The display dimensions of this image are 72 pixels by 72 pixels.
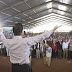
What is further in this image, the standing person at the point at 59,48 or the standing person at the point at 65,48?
the standing person at the point at 59,48

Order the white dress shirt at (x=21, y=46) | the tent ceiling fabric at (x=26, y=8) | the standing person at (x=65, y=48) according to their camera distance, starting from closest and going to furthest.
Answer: the white dress shirt at (x=21, y=46) → the standing person at (x=65, y=48) → the tent ceiling fabric at (x=26, y=8)

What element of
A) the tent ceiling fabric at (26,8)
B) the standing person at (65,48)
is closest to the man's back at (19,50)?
the standing person at (65,48)

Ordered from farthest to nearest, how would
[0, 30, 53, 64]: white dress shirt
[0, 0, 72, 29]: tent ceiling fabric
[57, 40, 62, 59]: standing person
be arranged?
[0, 0, 72, 29]: tent ceiling fabric → [57, 40, 62, 59]: standing person → [0, 30, 53, 64]: white dress shirt

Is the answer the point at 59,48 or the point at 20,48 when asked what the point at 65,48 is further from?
the point at 20,48

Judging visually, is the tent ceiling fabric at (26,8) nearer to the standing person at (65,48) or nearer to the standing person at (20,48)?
the standing person at (65,48)

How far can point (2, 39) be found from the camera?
1.52 meters

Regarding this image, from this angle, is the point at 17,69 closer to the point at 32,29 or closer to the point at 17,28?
the point at 17,28

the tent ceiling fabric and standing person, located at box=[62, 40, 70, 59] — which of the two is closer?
standing person, located at box=[62, 40, 70, 59]

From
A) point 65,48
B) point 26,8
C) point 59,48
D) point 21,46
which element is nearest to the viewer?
point 21,46

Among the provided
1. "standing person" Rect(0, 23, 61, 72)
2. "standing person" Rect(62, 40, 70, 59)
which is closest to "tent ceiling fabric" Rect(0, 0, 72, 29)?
"standing person" Rect(62, 40, 70, 59)

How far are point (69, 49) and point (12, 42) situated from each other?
6.78 meters

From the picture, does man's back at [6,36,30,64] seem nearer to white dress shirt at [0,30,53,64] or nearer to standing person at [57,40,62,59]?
white dress shirt at [0,30,53,64]

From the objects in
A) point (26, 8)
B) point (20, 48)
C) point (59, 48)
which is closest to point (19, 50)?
point (20, 48)

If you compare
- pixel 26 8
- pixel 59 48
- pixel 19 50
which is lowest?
pixel 59 48
